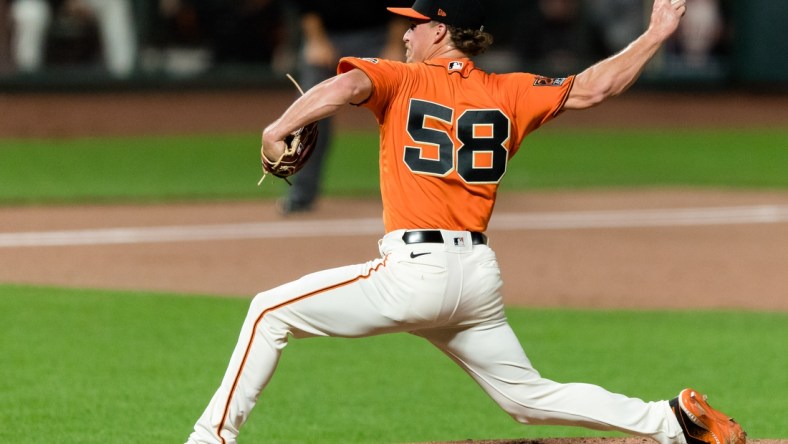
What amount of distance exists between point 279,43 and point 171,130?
6.57 ft

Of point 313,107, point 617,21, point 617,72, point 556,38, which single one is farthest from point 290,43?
point 313,107

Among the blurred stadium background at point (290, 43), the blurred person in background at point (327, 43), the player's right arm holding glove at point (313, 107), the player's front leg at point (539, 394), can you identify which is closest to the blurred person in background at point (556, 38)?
the blurred stadium background at point (290, 43)

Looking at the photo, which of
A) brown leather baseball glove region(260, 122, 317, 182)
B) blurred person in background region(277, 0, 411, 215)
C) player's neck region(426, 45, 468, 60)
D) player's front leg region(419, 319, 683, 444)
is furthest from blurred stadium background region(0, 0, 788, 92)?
player's front leg region(419, 319, 683, 444)

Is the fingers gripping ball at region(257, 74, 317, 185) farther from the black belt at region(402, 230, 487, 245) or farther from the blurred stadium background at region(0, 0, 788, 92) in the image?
the blurred stadium background at region(0, 0, 788, 92)

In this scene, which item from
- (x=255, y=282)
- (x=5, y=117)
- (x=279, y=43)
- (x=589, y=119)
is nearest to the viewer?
(x=255, y=282)

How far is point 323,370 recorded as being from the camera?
21.1 ft

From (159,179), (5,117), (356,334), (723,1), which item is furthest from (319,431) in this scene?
(723,1)

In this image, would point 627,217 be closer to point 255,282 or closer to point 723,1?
point 255,282

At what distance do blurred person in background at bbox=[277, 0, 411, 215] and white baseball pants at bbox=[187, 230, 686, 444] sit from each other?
6.29m

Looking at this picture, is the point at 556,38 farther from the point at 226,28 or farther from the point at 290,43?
the point at 226,28

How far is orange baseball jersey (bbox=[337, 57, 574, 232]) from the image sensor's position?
167 inches

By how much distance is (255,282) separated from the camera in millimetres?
8727

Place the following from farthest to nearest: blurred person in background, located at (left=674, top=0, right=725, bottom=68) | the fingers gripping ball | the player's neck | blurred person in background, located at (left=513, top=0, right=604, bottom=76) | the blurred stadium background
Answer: blurred person in background, located at (left=674, top=0, right=725, bottom=68) < blurred person in background, located at (left=513, top=0, right=604, bottom=76) < the blurred stadium background < the player's neck < the fingers gripping ball

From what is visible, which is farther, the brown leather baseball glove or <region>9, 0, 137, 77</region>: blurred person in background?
<region>9, 0, 137, 77</region>: blurred person in background
